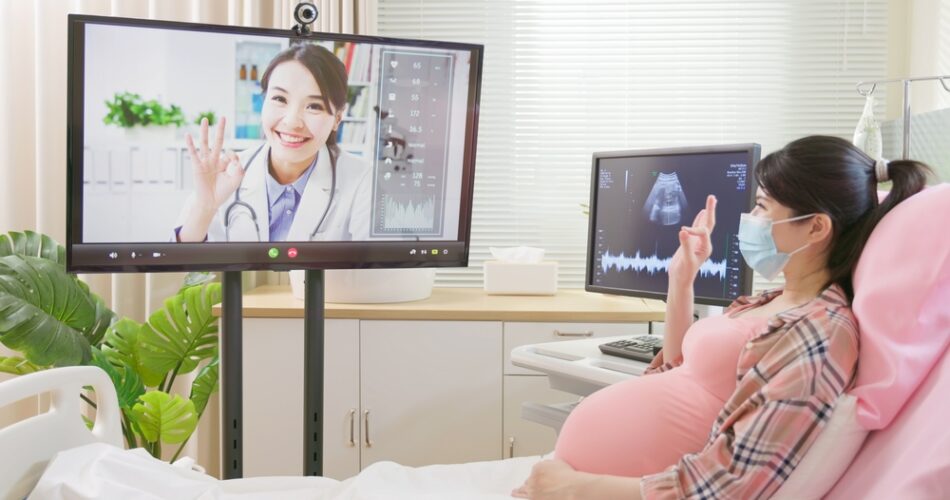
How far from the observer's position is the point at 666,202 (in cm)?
228

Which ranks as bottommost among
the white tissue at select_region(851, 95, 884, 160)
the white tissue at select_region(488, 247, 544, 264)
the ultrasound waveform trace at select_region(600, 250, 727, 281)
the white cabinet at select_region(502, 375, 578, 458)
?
the white cabinet at select_region(502, 375, 578, 458)

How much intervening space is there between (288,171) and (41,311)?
101cm

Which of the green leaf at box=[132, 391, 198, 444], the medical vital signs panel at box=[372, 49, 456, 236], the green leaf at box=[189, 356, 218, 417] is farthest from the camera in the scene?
the green leaf at box=[189, 356, 218, 417]

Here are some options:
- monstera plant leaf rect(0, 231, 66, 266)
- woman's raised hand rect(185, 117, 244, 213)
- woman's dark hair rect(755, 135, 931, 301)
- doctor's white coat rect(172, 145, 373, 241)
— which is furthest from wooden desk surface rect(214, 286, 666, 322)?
woman's dark hair rect(755, 135, 931, 301)

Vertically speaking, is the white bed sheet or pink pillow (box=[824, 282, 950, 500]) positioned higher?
pink pillow (box=[824, 282, 950, 500])

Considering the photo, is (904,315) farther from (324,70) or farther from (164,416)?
(164,416)

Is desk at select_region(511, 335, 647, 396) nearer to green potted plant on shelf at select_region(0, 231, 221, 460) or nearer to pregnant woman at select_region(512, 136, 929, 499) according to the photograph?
pregnant woman at select_region(512, 136, 929, 499)

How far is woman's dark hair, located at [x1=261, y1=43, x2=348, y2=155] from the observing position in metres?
1.95

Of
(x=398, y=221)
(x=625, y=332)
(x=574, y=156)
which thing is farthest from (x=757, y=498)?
(x=574, y=156)

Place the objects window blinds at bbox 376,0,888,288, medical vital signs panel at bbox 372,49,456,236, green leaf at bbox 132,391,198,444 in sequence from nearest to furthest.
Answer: medical vital signs panel at bbox 372,49,456,236 < green leaf at bbox 132,391,198,444 < window blinds at bbox 376,0,888,288

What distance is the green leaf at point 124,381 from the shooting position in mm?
2666

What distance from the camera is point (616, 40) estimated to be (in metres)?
3.27

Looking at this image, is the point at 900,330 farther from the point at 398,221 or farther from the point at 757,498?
the point at 398,221

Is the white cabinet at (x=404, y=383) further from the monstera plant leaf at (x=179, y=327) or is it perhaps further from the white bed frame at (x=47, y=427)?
the white bed frame at (x=47, y=427)
